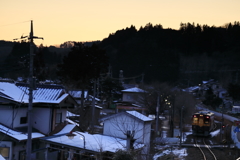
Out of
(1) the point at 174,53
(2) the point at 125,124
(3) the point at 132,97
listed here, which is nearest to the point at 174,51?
(1) the point at 174,53

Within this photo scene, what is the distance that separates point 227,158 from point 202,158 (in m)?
1.89

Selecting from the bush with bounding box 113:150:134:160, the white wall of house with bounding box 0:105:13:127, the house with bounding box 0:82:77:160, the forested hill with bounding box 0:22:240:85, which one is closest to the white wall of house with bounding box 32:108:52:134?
the house with bounding box 0:82:77:160

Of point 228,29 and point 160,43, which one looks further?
point 228,29

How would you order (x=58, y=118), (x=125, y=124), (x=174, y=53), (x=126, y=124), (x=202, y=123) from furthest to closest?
(x=174, y=53), (x=202, y=123), (x=125, y=124), (x=126, y=124), (x=58, y=118)

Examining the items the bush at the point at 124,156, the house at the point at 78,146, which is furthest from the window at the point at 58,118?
the bush at the point at 124,156

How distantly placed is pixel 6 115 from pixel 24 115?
1.15 m

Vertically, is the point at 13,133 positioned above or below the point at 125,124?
above

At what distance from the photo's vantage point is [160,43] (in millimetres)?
96000

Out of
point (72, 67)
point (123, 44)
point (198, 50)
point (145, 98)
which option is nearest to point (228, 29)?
point (198, 50)

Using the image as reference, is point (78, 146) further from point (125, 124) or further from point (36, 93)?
point (125, 124)

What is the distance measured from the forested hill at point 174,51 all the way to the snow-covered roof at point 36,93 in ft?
190

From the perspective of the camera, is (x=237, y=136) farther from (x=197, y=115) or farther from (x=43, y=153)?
(x=43, y=153)

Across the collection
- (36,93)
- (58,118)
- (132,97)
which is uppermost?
(36,93)

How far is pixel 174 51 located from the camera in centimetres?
9562
